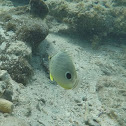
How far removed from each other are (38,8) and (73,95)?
3.54 metres

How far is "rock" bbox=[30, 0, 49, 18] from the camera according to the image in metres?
5.99

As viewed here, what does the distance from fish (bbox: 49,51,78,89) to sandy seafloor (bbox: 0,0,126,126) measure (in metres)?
0.28

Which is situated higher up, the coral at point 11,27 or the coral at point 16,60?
the coral at point 11,27

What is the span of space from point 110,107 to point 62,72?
257cm

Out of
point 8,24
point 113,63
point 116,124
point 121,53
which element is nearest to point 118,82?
point 116,124

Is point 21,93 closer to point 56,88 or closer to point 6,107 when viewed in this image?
point 6,107

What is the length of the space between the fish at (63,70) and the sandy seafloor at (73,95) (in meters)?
0.28

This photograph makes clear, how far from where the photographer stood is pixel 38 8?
6.05 m

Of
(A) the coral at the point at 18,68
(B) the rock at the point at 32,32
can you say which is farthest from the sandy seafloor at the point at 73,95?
(B) the rock at the point at 32,32

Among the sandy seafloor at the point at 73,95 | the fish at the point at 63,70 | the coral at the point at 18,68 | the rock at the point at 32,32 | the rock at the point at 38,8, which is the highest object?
the fish at the point at 63,70

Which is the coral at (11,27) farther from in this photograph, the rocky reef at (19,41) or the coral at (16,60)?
the coral at (16,60)

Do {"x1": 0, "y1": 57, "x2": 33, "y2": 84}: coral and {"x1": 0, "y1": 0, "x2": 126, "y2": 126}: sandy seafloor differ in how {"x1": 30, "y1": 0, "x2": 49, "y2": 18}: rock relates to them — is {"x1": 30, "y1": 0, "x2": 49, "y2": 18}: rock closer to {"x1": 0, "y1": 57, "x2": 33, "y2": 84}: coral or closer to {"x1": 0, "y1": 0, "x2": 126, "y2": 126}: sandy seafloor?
{"x1": 0, "y1": 0, "x2": 126, "y2": 126}: sandy seafloor

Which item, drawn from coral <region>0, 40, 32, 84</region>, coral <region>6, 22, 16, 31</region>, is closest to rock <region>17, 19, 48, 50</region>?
coral <region>6, 22, 16, 31</region>

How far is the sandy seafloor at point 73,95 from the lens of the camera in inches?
136
